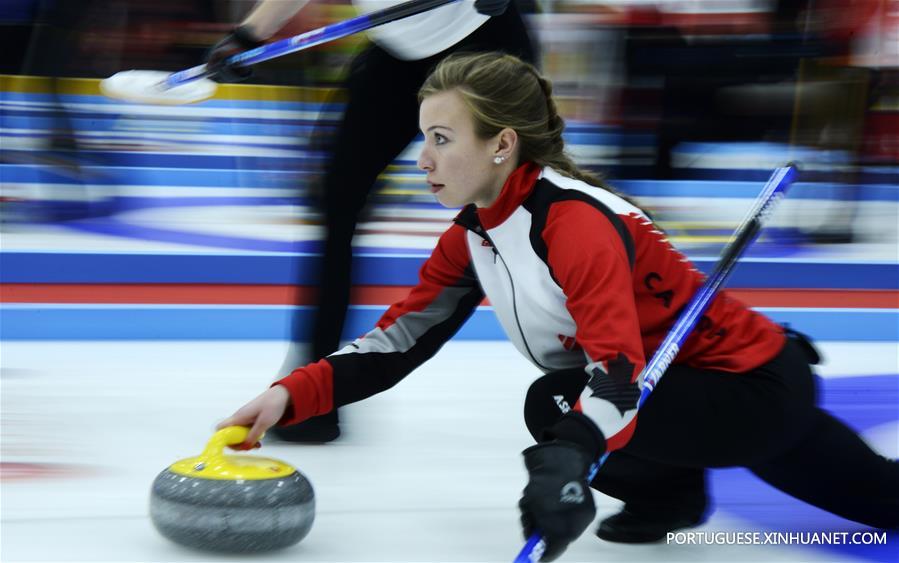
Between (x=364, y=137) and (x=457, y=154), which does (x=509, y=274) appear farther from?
(x=364, y=137)

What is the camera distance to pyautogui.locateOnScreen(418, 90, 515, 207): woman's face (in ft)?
4.68

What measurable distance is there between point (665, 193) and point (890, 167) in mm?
1295

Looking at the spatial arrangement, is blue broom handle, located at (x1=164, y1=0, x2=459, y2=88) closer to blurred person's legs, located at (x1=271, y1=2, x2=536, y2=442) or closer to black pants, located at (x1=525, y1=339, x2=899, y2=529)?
blurred person's legs, located at (x1=271, y1=2, x2=536, y2=442)

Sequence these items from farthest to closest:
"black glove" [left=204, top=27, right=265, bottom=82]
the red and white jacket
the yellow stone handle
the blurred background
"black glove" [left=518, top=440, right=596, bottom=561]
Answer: the blurred background < "black glove" [left=204, top=27, right=265, bottom=82] < the yellow stone handle < the red and white jacket < "black glove" [left=518, top=440, right=596, bottom=561]

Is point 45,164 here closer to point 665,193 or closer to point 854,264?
point 665,193

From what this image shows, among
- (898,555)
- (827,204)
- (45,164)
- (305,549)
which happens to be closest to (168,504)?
(305,549)

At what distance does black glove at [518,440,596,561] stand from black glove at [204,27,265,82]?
46.4 inches

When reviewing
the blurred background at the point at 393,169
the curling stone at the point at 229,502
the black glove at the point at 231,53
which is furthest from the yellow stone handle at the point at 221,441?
the blurred background at the point at 393,169

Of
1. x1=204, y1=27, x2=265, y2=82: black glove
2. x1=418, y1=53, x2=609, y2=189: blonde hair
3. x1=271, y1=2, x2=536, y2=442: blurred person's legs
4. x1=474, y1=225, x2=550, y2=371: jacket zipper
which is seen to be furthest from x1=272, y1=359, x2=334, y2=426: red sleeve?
x1=204, y1=27, x2=265, y2=82: black glove

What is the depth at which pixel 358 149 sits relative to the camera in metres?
1.98

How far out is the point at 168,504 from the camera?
1369 millimetres

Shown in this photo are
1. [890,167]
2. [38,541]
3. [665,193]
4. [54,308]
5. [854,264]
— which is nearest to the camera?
[38,541]

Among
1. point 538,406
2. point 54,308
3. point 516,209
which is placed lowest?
point 54,308

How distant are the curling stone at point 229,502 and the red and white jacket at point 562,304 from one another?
0.36 feet
